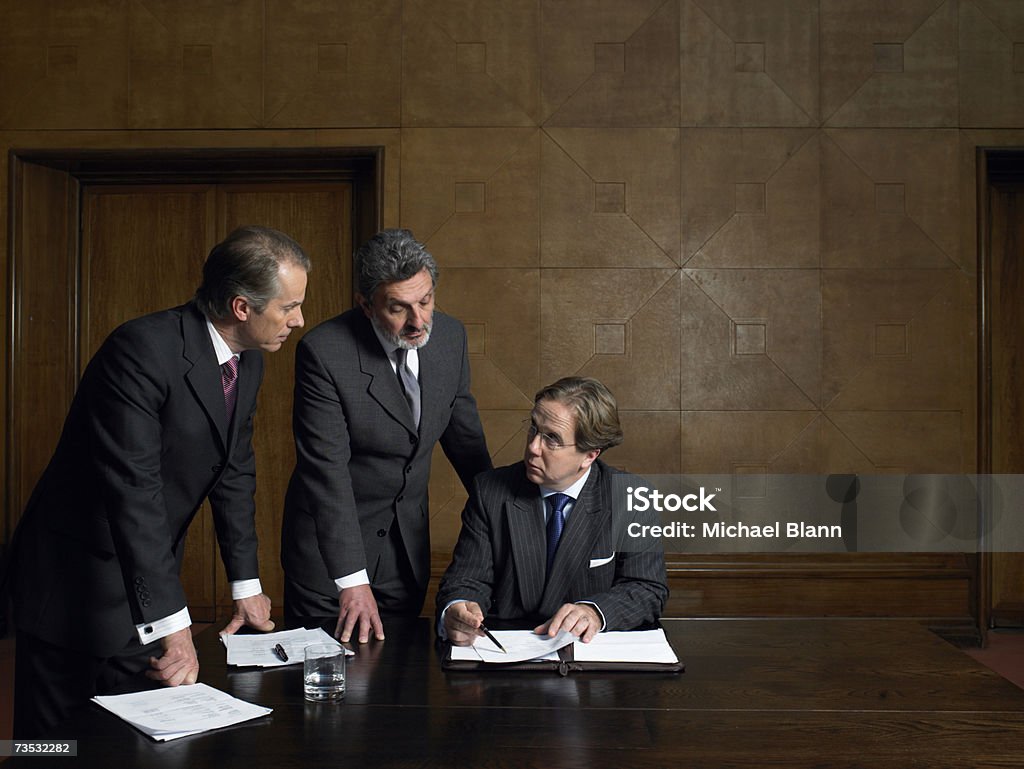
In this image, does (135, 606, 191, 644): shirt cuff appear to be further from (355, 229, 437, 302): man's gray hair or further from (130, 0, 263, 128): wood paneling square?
(130, 0, 263, 128): wood paneling square

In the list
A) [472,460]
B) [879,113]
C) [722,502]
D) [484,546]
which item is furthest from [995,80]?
[484,546]

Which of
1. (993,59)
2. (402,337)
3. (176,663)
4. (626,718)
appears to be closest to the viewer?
(626,718)

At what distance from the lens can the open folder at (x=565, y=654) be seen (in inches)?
77.7

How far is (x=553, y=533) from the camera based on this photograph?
2.52 meters

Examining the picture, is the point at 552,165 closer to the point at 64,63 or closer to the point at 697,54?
the point at 697,54

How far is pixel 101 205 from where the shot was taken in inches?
204

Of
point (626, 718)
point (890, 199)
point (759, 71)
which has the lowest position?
point (626, 718)

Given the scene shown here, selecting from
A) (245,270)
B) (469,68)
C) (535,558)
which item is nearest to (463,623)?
(535,558)

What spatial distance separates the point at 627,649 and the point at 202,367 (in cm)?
109

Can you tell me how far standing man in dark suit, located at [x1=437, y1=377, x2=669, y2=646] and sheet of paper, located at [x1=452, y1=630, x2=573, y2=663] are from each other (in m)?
0.24

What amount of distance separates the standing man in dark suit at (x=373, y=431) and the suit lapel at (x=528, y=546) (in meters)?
0.36

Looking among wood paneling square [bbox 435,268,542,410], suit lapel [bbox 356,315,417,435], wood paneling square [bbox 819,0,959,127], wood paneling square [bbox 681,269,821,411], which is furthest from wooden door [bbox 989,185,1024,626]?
suit lapel [bbox 356,315,417,435]

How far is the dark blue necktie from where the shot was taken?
2.50 meters

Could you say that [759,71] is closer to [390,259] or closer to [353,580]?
[390,259]
